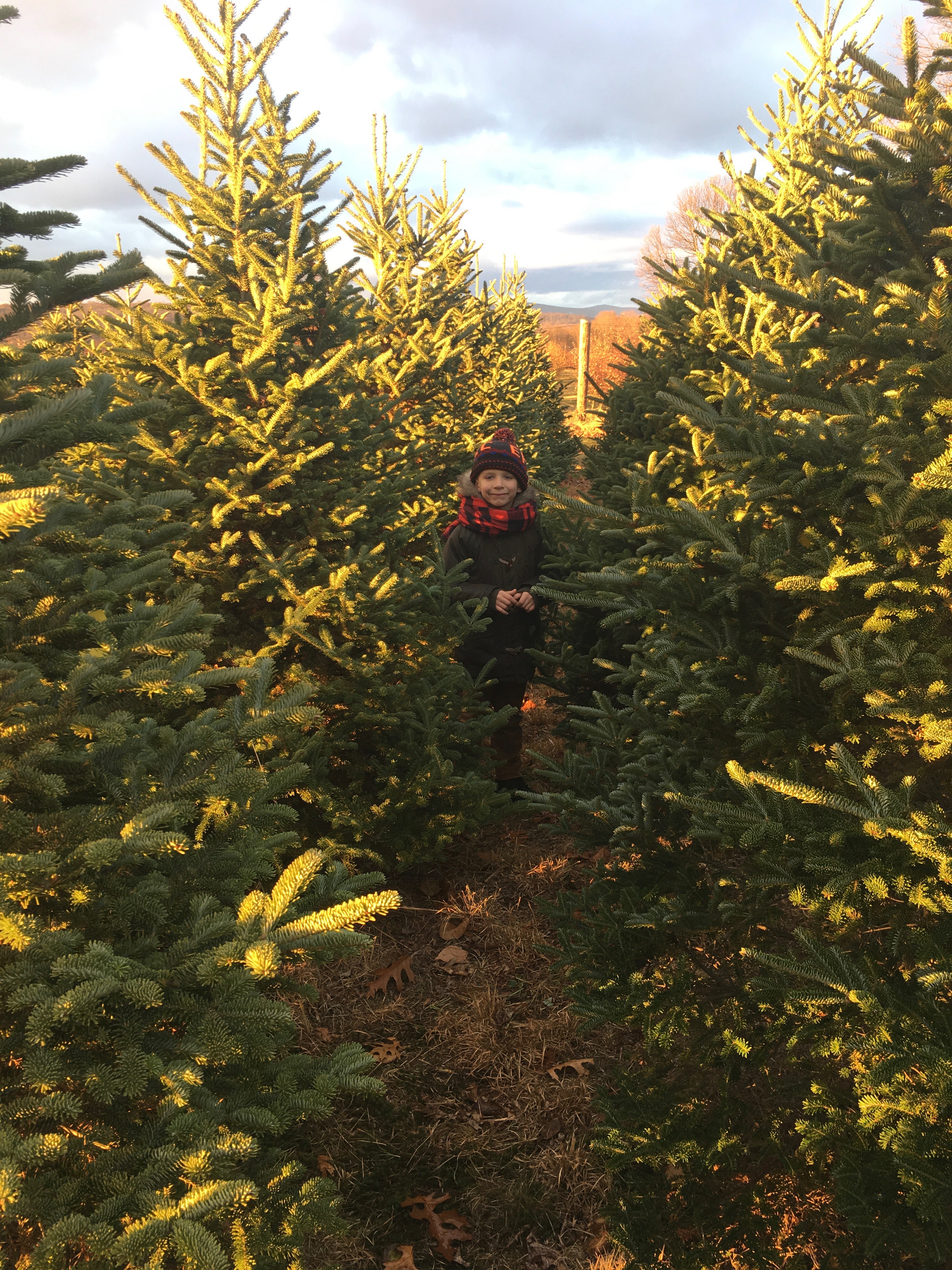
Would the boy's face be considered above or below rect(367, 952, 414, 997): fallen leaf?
above

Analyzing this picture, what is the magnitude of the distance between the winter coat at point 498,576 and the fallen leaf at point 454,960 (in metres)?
2.05

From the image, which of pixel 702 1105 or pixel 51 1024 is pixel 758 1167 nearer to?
pixel 702 1105

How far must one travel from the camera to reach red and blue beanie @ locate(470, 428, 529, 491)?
5219 millimetres

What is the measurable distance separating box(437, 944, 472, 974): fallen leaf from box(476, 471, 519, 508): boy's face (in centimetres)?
314

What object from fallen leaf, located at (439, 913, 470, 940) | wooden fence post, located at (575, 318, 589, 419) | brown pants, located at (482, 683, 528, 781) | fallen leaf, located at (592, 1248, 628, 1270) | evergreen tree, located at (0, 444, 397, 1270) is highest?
wooden fence post, located at (575, 318, 589, 419)

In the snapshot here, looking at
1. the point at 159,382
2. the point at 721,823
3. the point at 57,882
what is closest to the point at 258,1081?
the point at 57,882

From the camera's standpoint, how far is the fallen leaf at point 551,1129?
3.09 m

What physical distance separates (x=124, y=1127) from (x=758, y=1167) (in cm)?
Answer: 202

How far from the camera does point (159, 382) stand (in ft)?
13.0

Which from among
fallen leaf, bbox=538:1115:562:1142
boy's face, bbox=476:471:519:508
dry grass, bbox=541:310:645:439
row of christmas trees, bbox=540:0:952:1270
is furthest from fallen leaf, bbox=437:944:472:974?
dry grass, bbox=541:310:645:439

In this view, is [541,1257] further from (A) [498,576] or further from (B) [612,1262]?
(A) [498,576]

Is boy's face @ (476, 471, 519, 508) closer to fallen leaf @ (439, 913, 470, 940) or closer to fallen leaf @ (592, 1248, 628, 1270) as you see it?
fallen leaf @ (439, 913, 470, 940)

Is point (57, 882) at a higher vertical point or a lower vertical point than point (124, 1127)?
higher

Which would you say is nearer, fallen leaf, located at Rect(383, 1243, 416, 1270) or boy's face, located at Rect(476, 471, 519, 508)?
fallen leaf, located at Rect(383, 1243, 416, 1270)
